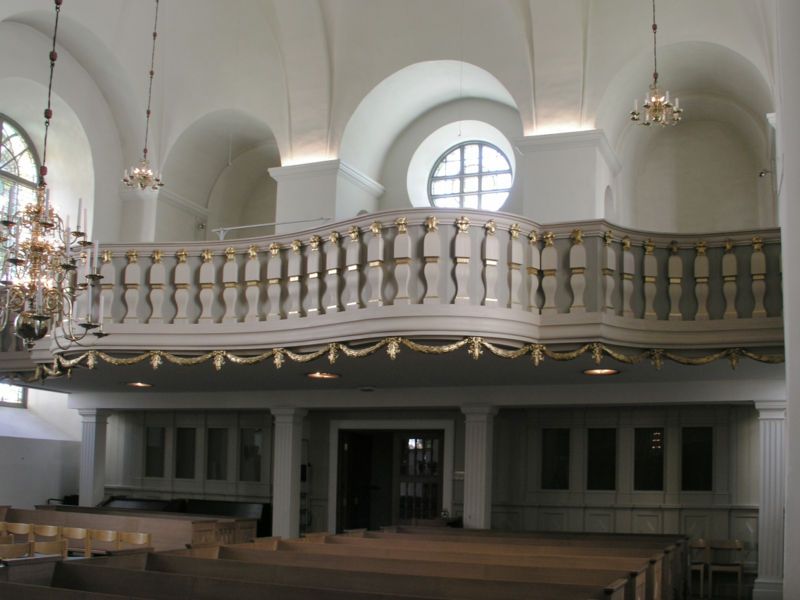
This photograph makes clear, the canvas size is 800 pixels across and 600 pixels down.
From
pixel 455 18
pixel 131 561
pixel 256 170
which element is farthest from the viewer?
pixel 256 170

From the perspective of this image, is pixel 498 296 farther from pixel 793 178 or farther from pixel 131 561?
pixel 131 561

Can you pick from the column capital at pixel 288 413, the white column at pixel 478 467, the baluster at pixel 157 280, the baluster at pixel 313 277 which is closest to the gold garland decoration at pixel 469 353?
the baluster at pixel 313 277

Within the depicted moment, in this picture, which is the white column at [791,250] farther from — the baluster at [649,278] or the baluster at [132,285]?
the baluster at [132,285]

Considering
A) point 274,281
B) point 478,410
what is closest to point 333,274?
point 274,281

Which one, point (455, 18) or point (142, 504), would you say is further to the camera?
point (142, 504)

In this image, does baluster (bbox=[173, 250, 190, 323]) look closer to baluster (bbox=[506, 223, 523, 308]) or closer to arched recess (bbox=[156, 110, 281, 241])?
baluster (bbox=[506, 223, 523, 308])

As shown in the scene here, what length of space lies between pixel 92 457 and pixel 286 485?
4454 millimetres

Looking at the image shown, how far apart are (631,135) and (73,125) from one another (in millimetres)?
10174

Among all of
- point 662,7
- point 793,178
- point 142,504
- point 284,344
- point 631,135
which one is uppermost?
point 662,7

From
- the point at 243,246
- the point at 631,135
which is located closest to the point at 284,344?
the point at 243,246

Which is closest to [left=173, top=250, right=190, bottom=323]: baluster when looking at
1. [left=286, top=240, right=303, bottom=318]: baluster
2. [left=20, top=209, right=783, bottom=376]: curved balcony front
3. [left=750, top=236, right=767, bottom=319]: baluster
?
[left=20, top=209, right=783, bottom=376]: curved balcony front

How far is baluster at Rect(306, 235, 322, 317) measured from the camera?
12461mm

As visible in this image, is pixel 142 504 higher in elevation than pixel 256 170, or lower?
lower

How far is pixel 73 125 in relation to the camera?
59.3 ft
